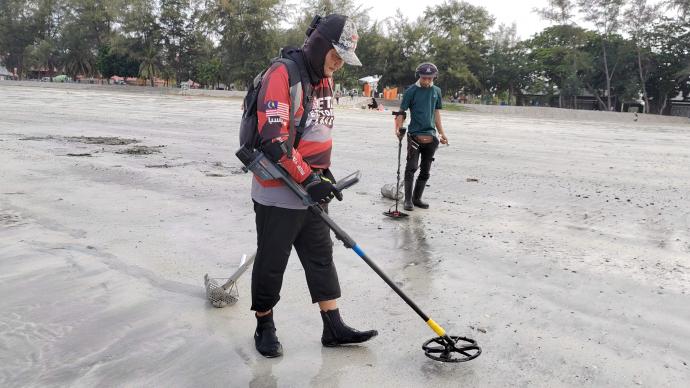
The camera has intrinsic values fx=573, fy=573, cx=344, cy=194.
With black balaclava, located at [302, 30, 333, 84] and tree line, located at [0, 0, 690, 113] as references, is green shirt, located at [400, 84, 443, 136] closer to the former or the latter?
black balaclava, located at [302, 30, 333, 84]

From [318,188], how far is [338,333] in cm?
100

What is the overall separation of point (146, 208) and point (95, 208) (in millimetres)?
565

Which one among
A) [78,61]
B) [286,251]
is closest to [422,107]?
[286,251]

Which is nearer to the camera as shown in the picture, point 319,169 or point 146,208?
point 319,169

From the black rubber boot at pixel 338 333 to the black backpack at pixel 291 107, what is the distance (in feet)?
3.56

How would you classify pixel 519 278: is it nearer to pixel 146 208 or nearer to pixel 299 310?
pixel 299 310

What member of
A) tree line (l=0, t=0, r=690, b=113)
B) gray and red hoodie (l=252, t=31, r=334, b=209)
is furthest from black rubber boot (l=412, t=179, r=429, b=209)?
tree line (l=0, t=0, r=690, b=113)

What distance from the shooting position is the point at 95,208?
21.8 ft

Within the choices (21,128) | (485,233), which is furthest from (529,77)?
(485,233)

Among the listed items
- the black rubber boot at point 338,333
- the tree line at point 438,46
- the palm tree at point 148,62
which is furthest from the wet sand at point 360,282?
the palm tree at point 148,62

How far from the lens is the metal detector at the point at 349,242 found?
9.96 feet

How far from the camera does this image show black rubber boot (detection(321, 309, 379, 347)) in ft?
11.4

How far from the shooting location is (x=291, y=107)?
3.03m

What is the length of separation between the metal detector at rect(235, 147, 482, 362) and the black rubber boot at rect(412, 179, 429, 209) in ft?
13.0
